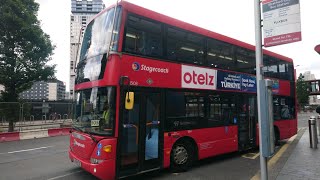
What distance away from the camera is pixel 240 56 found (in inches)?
386

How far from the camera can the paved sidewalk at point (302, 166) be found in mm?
6413

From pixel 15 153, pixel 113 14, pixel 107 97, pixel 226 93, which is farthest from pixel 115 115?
pixel 15 153

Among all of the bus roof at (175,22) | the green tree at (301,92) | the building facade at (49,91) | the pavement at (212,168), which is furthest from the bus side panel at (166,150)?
the building facade at (49,91)

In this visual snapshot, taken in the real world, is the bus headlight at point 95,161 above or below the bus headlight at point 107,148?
below

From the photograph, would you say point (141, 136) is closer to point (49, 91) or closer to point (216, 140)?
point (216, 140)

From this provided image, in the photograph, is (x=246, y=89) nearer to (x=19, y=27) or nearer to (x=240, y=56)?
(x=240, y=56)

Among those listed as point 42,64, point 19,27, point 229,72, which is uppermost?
point 19,27

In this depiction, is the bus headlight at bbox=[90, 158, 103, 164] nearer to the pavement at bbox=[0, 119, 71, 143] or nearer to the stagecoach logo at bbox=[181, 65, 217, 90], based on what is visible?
the stagecoach logo at bbox=[181, 65, 217, 90]

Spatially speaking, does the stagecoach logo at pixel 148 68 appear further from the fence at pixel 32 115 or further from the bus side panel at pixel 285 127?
the fence at pixel 32 115

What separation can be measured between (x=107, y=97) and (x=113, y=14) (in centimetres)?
206

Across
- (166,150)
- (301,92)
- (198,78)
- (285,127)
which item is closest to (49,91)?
(301,92)

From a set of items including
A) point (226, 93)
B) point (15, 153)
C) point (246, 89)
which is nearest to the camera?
point (226, 93)

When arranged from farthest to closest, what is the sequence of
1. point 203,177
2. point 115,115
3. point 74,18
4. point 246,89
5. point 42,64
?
point 74,18 → point 42,64 → point 246,89 → point 203,177 → point 115,115

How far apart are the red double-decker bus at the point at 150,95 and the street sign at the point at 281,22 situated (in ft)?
9.61
